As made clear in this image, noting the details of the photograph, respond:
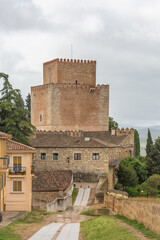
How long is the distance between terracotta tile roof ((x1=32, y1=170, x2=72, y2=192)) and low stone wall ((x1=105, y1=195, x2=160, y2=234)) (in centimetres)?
828

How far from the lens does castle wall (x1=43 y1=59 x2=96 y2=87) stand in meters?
70.9

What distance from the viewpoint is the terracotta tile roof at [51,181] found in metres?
39.6

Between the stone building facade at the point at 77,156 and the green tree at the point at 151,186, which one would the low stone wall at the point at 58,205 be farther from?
the green tree at the point at 151,186

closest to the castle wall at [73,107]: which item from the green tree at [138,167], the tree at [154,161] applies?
the tree at [154,161]

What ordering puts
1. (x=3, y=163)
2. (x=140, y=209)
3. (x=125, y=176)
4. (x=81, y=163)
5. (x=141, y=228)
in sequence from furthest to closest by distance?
(x=125, y=176) → (x=81, y=163) → (x=3, y=163) → (x=140, y=209) → (x=141, y=228)

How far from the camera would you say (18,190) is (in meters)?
34.3

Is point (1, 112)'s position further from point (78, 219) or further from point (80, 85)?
point (80, 85)

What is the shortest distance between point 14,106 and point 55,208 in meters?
11.1

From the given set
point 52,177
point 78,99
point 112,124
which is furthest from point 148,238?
point 112,124

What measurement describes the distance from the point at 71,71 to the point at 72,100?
189 inches

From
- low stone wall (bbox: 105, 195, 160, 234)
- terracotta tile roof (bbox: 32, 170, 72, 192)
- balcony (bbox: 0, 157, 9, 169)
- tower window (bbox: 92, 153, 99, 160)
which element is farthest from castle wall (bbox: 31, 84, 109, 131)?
balcony (bbox: 0, 157, 9, 169)

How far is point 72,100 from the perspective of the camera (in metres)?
70.4

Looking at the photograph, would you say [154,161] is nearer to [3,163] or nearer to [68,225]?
[68,225]

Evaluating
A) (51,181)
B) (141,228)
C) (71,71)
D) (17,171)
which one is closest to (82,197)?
(51,181)
